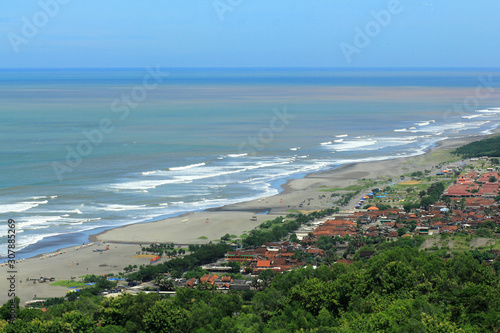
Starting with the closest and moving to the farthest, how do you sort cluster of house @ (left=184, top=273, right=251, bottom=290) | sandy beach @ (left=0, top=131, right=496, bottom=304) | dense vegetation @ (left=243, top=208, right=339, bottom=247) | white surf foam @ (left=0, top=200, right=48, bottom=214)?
cluster of house @ (left=184, top=273, right=251, bottom=290), sandy beach @ (left=0, top=131, right=496, bottom=304), dense vegetation @ (left=243, top=208, right=339, bottom=247), white surf foam @ (left=0, top=200, right=48, bottom=214)

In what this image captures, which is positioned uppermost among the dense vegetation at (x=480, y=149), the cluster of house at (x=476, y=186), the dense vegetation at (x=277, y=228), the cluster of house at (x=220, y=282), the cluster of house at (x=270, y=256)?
the dense vegetation at (x=480, y=149)

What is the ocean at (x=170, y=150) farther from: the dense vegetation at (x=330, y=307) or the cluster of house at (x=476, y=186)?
the dense vegetation at (x=330, y=307)

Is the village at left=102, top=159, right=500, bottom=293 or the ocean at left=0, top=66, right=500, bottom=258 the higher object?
the ocean at left=0, top=66, right=500, bottom=258

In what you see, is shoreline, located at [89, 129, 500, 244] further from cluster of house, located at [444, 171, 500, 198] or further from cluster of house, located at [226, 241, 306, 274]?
cluster of house, located at [444, 171, 500, 198]

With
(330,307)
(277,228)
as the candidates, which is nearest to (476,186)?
(277,228)

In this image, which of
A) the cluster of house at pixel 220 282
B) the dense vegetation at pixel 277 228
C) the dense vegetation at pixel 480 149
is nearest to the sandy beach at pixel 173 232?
the dense vegetation at pixel 277 228

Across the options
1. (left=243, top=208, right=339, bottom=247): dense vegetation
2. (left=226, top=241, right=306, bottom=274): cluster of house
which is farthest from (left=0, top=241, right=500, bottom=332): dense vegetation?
Answer: (left=243, top=208, right=339, bottom=247): dense vegetation
